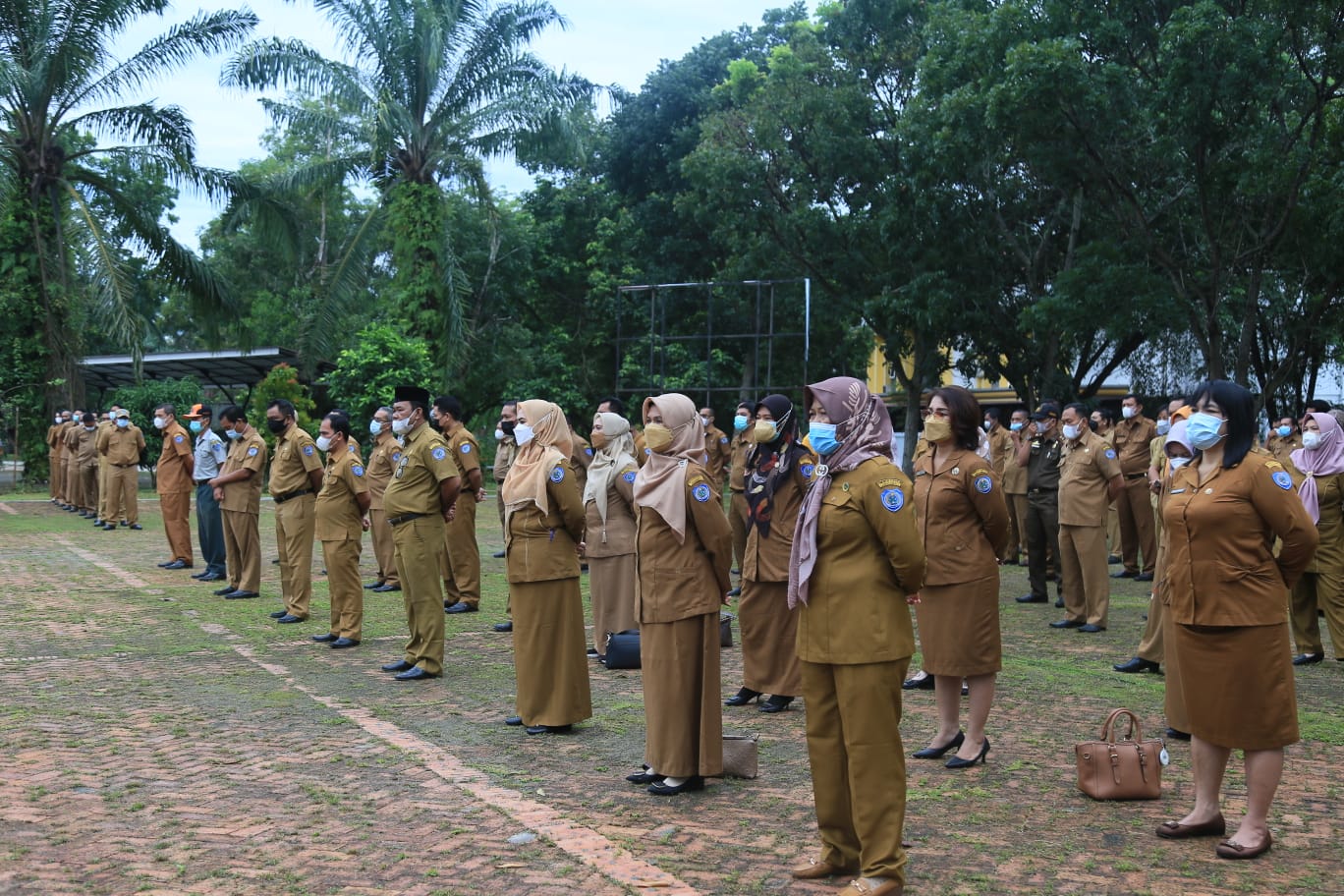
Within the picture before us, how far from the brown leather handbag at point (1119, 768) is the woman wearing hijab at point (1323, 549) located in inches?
159

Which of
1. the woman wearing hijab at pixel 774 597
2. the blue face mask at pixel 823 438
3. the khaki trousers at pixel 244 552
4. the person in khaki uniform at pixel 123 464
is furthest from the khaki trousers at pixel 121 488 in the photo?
the blue face mask at pixel 823 438

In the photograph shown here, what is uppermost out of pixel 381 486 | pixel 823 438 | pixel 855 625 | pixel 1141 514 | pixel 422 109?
pixel 422 109

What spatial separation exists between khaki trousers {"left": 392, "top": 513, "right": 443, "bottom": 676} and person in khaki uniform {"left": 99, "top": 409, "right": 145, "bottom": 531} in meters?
12.9

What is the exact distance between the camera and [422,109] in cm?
2884

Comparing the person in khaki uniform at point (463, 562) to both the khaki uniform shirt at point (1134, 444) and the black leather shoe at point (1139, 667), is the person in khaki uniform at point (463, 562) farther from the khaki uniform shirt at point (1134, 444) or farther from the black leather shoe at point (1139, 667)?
the khaki uniform shirt at point (1134, 444)

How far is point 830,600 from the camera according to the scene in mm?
4996

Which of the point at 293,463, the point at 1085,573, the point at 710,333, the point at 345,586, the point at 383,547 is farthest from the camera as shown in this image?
the point at 710,333

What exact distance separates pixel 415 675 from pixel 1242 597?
567 centimetres

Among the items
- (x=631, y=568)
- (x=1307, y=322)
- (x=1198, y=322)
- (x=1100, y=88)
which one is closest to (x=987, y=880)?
(x=631, y=568)

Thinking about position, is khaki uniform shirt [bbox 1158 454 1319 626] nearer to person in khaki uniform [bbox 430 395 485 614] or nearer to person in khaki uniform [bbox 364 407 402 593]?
person in khaki uniform [bbox 364 407 402 593]

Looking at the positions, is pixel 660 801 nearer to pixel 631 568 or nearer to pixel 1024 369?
pixel 631 568

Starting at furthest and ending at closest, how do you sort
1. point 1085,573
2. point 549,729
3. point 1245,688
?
point 1085,573, point 549,729, point 1245,688

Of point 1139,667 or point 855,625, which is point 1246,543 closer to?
point 855,625

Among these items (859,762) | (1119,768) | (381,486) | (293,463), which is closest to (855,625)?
(859,762)
